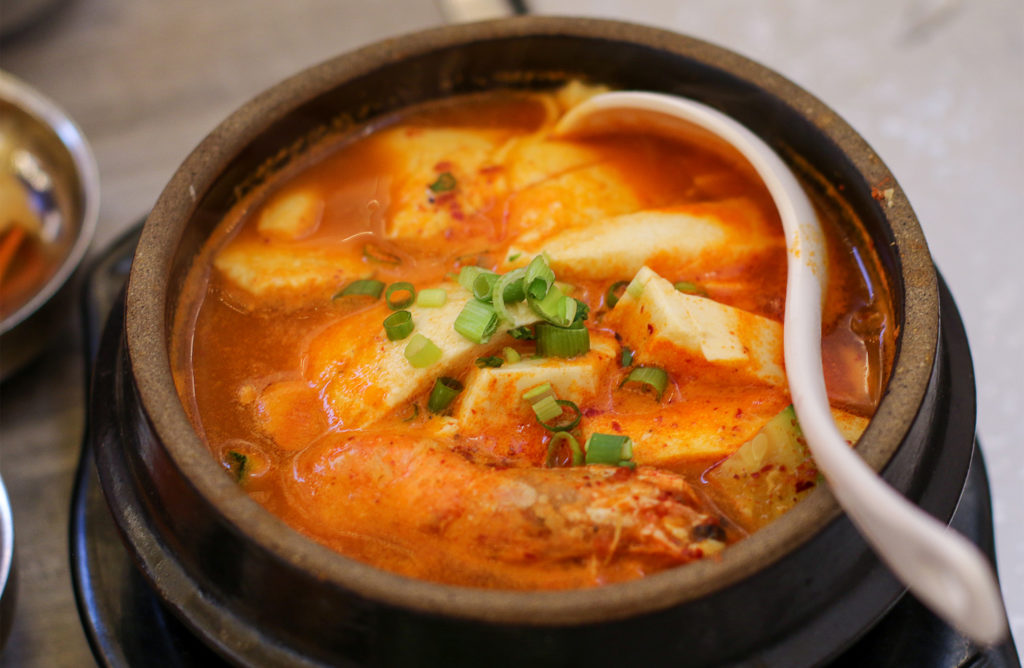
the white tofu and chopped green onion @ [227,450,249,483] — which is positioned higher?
the white tofu

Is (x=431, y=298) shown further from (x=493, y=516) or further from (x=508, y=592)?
(x=508, y=592)

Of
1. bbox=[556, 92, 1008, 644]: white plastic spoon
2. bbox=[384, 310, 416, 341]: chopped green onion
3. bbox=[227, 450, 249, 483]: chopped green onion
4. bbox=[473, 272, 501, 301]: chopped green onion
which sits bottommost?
bbox=[227, 450, 249, 483]: chopped green onion

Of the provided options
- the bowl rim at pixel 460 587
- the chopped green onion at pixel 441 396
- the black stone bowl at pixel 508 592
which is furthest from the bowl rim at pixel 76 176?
the chopped green onion at pixel 441 396

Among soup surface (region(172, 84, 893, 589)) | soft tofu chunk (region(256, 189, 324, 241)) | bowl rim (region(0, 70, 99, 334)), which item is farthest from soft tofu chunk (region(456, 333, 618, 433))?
bowl rim (region(0, 70, 99, 334))

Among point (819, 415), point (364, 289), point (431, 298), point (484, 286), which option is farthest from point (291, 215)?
point (819, 415)

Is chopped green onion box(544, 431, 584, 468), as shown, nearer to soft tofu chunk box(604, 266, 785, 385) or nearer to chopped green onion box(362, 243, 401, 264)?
soft tofu chunk box(604, 266, 785, 385)

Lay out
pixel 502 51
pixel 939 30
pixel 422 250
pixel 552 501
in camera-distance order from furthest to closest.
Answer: pixel 939 30 → pixel 502 51 → pixel 422 250 → pixel 552 501

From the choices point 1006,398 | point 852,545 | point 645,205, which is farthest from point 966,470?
point 1006,398

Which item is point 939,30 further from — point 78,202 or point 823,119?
point 78,202
